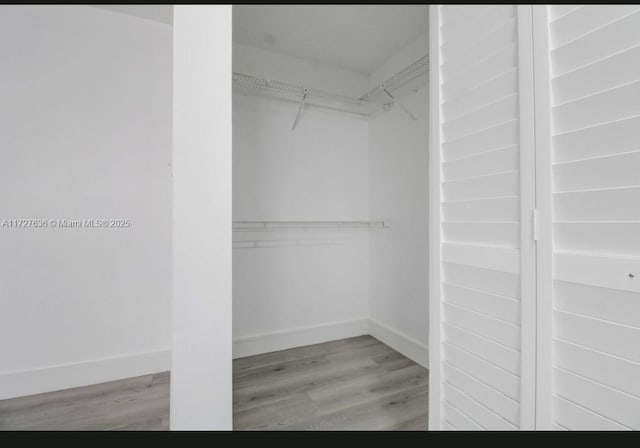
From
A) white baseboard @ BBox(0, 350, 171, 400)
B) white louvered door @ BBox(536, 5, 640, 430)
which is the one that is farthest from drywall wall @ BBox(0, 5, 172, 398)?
white louvered door @ BBox(536, 5, 640, 430)

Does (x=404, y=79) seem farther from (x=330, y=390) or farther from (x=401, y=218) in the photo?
(x=330, y=390)

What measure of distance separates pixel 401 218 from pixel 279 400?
5.31ft

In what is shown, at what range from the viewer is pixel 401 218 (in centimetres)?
247

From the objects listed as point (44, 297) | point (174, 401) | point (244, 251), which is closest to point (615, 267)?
point (174, 401)

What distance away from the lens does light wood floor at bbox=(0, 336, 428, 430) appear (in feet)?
5.12

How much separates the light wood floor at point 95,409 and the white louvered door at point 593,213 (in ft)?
5.99

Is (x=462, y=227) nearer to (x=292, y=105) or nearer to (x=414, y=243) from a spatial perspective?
(x=414, y=243)

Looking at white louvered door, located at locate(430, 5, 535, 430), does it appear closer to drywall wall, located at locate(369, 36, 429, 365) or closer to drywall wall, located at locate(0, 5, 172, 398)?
drywall wall, located at locate(369, 36, 429, 365)

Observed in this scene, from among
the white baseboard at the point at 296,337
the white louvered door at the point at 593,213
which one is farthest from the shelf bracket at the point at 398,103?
the white baseboard at the point at 296,337

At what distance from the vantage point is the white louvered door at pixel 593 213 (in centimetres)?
69

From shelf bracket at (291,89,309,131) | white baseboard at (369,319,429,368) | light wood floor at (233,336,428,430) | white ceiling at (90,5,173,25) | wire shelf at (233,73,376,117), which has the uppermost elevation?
white ceiling at (90,5,173,25)


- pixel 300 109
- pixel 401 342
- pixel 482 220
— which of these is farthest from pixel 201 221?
pixel 401 342

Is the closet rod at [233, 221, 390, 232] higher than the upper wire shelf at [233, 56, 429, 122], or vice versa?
the upper wire shelf at [233, 56, 429, 122]

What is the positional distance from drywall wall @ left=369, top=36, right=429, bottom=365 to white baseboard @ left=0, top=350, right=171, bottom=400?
1.81 metres
